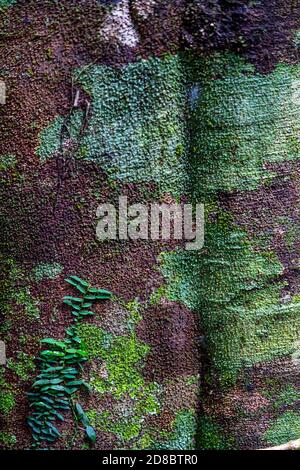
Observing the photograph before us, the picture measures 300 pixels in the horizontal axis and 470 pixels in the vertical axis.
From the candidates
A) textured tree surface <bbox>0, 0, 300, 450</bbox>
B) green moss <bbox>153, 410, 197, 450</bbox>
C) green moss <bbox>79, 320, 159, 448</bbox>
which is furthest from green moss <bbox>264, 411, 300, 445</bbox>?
green moss <bbox>79, 320, 159, 448</bbox>

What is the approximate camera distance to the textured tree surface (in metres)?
1.40

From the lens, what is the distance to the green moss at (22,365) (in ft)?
5.04

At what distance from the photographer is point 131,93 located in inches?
56.4

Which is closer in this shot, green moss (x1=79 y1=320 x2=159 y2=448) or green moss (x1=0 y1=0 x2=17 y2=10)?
green moss (x1=0 y1=0 x2=17 y2=10)

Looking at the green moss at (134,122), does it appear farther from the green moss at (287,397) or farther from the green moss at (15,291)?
the green moss at (287,397)

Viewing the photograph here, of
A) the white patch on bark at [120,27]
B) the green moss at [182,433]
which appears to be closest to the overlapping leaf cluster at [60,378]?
the green moss at [182,433]

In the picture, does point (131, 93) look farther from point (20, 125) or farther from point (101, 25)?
point (20, 125)

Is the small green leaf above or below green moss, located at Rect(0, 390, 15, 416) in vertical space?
above

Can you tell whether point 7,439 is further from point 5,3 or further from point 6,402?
point 5,3

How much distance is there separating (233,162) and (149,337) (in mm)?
587

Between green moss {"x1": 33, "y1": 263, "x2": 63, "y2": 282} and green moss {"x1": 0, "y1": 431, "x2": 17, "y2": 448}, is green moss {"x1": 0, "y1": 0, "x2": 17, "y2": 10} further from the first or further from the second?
green moss {"x1": 0, "y1": 431, "x2": 17, "y2": 448}

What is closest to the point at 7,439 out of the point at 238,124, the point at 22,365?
the point at 22,365

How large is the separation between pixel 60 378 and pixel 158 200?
0.61 metres
